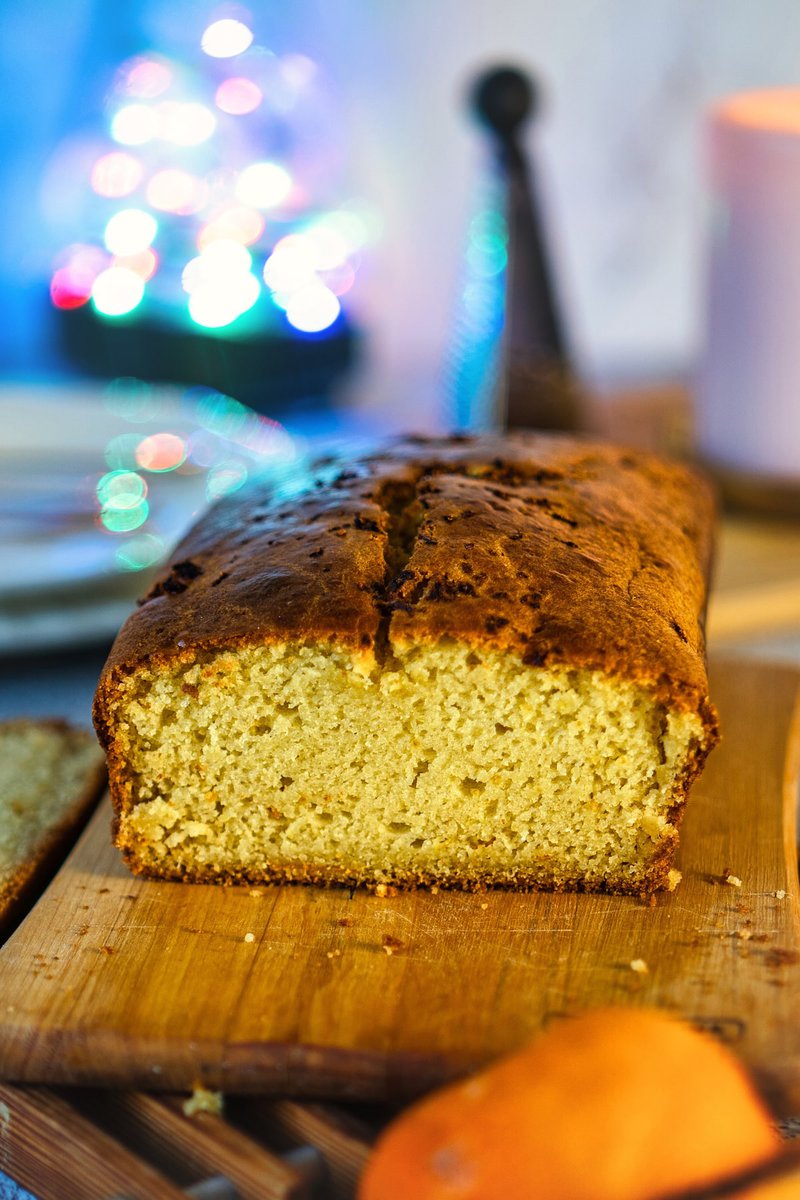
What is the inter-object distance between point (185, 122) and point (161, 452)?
1039mm

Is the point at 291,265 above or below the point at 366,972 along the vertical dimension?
above

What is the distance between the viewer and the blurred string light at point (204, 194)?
3.32 meters

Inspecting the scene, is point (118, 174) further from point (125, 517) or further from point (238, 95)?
point (125, 517)

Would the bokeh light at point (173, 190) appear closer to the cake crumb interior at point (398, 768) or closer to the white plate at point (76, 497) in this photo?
the white plate at point (76, 497)

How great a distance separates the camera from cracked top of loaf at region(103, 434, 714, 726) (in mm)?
1473

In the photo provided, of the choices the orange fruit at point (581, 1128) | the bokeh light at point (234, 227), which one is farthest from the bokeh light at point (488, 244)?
the orange fruit at point (581, 1128)

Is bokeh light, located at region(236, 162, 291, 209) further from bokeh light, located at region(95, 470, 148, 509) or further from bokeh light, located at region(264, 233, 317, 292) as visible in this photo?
bokeh light, located at region(95, 470, 148, 509)

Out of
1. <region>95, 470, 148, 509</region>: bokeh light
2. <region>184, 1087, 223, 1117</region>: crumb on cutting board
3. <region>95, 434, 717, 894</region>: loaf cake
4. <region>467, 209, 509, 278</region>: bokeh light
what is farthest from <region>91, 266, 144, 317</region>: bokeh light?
<region>184, 1087, 223, 1117</region>: crumb on cutting board

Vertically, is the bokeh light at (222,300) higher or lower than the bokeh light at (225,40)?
lower

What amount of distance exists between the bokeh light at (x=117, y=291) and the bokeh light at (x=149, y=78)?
458mm

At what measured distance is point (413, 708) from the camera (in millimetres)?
1521

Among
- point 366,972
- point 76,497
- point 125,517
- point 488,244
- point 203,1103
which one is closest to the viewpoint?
point 203,1103

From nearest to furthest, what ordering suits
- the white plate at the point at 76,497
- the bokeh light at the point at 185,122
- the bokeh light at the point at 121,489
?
the white plate at the point at 76,497 → the bokeh light at the point at 121,489 → the bokeh light at the point at 185,122

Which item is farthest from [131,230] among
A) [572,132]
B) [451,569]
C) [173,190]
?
[451,569]
